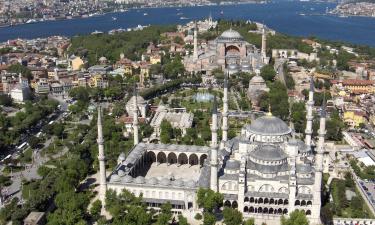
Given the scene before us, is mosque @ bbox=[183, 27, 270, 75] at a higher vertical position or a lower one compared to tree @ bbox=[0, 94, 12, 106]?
higher

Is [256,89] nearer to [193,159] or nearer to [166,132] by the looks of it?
[166,132]

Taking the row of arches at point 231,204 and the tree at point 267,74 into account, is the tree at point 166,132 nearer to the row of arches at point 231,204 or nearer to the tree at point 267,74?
the row of arches at point 231,204

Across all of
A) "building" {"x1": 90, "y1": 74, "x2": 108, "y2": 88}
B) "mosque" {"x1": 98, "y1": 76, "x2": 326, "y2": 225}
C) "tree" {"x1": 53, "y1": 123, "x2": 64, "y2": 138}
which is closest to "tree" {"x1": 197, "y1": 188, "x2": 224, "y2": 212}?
"mosque" {"x1": 98, "y1": 76, "x2": 326, "y2": 225}

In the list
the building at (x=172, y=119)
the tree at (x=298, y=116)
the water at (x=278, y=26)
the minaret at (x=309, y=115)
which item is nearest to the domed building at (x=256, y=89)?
the tree at (x=298, y=116)

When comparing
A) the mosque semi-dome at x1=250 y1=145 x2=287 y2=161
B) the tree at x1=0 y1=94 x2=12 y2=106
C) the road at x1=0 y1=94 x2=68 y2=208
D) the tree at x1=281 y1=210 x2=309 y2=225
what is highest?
the mosque semi-dome at x1=250 y1=145 x2=287 y2=161

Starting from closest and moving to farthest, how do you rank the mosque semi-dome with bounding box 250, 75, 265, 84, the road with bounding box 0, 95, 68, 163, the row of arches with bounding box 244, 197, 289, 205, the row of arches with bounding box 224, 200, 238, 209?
the row of arches with bounding box 244, 197, 289, 205 < the row of arches with bounding box 224, 200, 238, 209 < the road with bounding box 0, 95, 68, 163 < the mosque semi-dome with bounding box 250, 75, 265, 84

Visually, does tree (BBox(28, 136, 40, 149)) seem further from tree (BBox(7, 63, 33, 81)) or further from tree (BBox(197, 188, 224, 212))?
tree (BBox(7, 63, 33, 81))

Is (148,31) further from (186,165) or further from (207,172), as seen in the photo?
(207,172)
